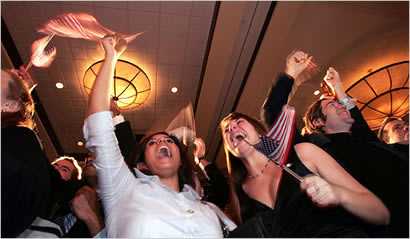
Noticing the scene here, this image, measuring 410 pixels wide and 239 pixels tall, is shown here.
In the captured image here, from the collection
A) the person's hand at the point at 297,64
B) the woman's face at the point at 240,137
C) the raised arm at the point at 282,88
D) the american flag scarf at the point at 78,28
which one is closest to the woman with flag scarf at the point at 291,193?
the woman's face at the point at 240,137

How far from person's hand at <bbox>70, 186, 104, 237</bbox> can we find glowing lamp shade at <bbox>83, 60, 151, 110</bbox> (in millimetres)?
2926

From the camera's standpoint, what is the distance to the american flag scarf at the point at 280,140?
1097mm

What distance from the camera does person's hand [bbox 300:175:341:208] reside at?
0.81 m

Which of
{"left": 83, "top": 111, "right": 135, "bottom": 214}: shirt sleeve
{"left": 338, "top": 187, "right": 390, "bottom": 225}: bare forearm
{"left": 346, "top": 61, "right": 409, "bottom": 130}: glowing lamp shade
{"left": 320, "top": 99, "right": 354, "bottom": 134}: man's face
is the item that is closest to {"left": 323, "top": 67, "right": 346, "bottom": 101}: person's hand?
{"left": 320, "top": 99, "right": 354, "bottom": 134}: man's face

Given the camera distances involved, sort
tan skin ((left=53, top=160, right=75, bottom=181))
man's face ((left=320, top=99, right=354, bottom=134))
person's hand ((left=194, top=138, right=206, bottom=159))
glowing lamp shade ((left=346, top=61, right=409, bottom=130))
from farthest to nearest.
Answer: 1. glowing lamp shade ((left=346, top=61, right=409, bottom=130))
2. person's hand ((left=194, top=138, right=206, bottom=159))
3. tan skin ((left=53, top=160, right=75, bottom=181))
4. man's face ((left=320, top=99, right=354, bottom=134))

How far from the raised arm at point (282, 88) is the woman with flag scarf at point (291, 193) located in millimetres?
200

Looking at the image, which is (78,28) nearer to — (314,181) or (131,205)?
(131,205)

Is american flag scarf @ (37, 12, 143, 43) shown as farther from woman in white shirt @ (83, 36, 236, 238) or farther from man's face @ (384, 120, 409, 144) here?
man's face @ (384, 120, 409, 144)

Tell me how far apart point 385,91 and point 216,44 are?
2971mm

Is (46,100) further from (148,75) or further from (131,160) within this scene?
(131,160)

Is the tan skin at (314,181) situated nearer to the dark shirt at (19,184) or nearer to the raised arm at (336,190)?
the raised arm at (336,190)

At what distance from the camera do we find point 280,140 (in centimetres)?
114

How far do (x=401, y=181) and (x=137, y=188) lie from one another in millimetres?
1244

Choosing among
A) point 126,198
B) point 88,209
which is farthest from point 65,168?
point 126,198
